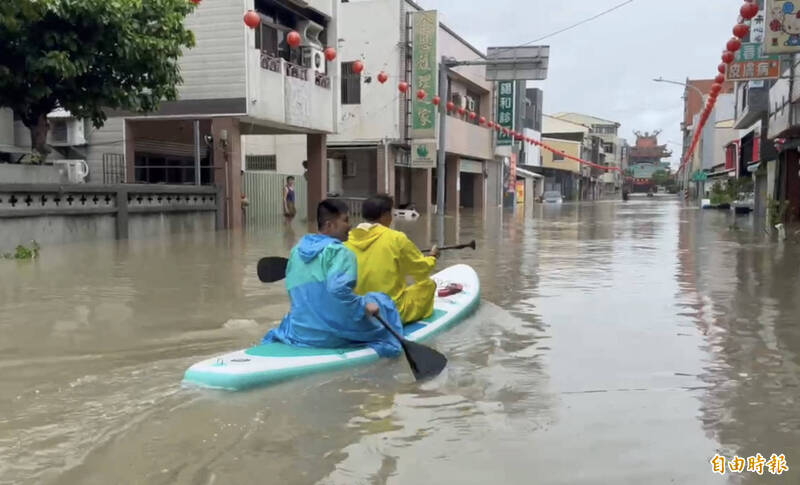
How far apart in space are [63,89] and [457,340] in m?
9.90

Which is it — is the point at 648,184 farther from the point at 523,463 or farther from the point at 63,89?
the point at 523,463

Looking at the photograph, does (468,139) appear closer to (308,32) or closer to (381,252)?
(308,32)

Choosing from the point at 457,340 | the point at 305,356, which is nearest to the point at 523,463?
the point at 305,356

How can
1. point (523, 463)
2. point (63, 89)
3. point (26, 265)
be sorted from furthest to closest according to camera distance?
point (63, 89)
point (26, 265)
point (523, 463)

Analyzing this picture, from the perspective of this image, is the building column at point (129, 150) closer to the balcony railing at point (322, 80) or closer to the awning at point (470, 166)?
the balcony railing at point (322, 80)

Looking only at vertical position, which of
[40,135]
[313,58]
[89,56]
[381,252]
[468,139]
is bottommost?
[381,252]

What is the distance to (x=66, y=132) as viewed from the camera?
19.6m

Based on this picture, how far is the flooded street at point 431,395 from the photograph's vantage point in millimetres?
3311

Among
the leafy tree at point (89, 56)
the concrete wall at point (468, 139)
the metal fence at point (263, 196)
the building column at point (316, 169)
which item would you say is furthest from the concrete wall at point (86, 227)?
the concrete wall at point (468, 139)

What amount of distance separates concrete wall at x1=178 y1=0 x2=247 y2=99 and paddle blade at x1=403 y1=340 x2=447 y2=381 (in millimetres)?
13458

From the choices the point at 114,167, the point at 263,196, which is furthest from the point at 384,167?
the point at 114,167

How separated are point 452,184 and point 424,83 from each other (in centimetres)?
894

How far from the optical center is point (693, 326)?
252 inches

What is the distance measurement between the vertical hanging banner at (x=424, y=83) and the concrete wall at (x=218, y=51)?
9.94 metres
